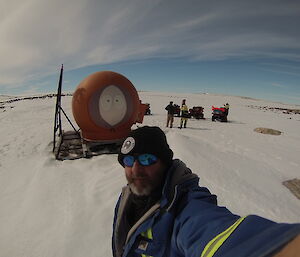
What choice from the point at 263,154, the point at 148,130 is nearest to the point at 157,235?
the point at 148,130

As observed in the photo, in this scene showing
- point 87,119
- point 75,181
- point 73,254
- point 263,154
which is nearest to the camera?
point 73,254

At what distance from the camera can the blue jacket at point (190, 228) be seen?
0.92m

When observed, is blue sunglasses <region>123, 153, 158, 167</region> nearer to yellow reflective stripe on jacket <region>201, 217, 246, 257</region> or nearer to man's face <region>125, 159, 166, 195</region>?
man's face <region>125, 159, 166, 195</region>

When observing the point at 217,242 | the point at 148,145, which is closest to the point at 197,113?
the point at 148,145

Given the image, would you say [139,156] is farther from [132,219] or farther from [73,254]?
[73,254]

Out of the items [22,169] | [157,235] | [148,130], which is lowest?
[22,169]

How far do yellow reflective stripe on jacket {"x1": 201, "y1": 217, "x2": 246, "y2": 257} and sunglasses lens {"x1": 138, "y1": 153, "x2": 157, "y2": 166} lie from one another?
98 cm

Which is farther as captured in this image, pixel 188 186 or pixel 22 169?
pixel 22 169

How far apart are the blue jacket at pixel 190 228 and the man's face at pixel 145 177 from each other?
187mm

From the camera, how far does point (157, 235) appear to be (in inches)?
61.4

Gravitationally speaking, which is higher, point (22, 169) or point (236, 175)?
point (236, 175)

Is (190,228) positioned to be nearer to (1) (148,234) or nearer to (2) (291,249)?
(1) (148,234)

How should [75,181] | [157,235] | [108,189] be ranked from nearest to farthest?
[157,235] → [108,189] → [75,181]

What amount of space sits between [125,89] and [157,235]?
6597 millimetres
